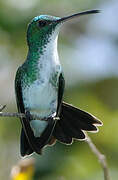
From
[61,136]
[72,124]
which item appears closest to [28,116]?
[61,136]

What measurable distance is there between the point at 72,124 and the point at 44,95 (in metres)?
0.43

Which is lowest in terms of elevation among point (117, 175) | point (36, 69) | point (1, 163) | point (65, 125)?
point (117, 175)

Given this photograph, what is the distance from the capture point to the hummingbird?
4785mm

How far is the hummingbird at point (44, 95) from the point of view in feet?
15.7

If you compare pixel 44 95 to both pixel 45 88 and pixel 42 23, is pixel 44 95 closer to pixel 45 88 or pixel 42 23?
pixel 45 88

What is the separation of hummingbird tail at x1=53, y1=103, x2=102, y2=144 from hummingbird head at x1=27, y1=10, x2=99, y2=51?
0.55 m

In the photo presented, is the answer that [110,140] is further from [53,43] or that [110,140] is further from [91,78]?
[53,43]

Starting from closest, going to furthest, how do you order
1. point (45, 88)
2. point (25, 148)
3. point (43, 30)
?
point (45, 88) → point (43, 30) → point (25, 148)

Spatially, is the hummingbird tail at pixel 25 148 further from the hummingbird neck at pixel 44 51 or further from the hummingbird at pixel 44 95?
the hummingbird neck at pixel 44 51

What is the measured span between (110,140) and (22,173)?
2.11m

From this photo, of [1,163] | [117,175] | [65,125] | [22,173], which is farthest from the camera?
[117,175]

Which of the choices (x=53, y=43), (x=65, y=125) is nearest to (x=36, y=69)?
(x=53, y=43)

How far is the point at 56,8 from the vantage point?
6.71 meters

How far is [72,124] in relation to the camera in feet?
16.7
